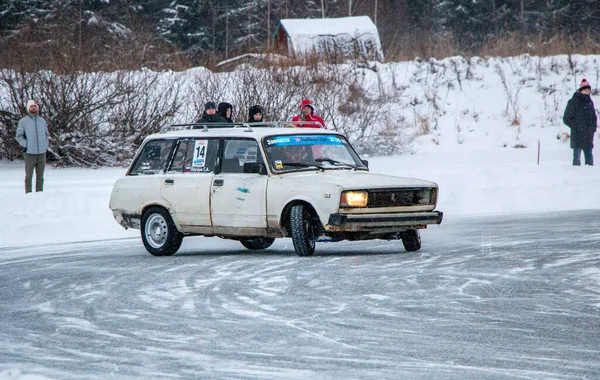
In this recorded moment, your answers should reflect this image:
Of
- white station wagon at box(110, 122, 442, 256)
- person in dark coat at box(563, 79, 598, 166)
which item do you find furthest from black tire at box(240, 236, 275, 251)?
person in dark coat at box(563, 79, 598, 166)

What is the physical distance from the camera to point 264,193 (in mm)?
12734

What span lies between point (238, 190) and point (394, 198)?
1.91 m

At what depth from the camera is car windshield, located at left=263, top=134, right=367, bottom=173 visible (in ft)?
42.9

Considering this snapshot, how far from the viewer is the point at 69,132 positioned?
28.8 meters

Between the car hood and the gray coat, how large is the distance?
326 inches

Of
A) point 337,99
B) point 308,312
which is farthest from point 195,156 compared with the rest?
point 337,99

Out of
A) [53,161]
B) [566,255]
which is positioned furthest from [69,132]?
[566,255]

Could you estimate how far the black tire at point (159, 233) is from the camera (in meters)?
13.5

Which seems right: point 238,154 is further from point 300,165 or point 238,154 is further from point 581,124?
point 581,124

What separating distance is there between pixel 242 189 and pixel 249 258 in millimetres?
841

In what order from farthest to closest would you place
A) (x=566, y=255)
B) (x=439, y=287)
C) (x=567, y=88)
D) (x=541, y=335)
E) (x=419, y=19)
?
(x=419, y=19) → (x=567, y=88) → (x=566, y=255) → (x=439, y=287) → (x=541, y=335)

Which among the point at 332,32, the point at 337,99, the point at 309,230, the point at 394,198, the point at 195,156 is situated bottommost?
the point at 309,230

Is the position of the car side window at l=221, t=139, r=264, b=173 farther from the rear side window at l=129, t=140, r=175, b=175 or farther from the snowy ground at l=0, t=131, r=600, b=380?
the snowy ground at l=0, t=131, r=600, b=380

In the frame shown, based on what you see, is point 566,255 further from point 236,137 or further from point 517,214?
point 517,214
